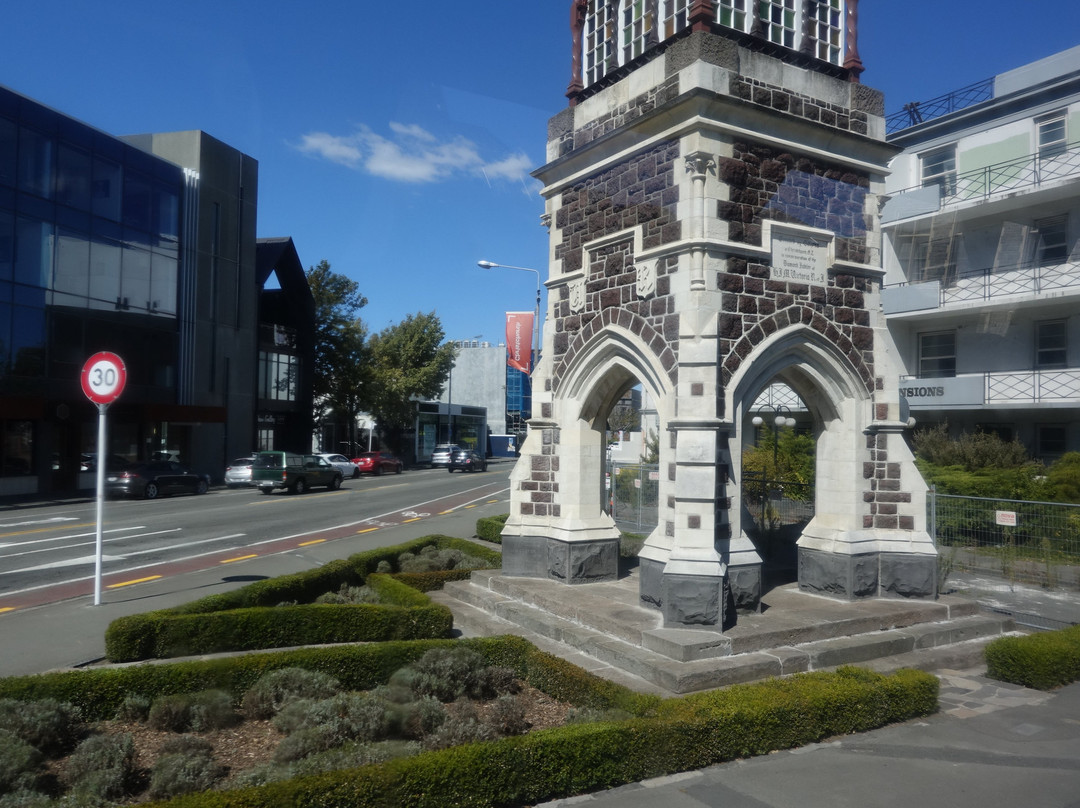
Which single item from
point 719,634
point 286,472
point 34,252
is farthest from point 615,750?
point 34,252

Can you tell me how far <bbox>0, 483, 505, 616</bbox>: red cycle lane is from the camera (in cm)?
1063

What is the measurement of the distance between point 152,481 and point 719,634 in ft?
83.8

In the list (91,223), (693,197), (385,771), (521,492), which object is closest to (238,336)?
(91,223)

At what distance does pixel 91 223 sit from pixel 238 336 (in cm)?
912

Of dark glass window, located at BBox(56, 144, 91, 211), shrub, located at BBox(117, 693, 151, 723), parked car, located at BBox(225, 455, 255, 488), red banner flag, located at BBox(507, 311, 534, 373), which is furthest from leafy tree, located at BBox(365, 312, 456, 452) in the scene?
shrub, located at BBox(117, 693, 151, 723)

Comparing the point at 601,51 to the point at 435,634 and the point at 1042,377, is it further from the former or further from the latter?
the point at 1042,377

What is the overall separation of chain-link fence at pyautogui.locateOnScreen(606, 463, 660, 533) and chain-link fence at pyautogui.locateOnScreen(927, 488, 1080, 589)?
522 centimetres

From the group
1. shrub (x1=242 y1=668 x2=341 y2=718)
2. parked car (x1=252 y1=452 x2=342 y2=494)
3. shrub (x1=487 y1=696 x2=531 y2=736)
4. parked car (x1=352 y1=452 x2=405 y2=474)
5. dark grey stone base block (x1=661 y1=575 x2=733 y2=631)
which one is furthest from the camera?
parked car (x1=352 y1=452 x2=405 y2=474)

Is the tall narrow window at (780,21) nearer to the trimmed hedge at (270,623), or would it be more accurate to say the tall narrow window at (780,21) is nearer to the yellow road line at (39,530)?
the trimmed hedge at (270,623)

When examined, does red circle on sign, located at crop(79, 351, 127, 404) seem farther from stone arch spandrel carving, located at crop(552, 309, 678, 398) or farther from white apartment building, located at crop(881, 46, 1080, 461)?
white apartment building, located at crop(881, 46, 1080, 461)

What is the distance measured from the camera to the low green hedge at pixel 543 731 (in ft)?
14.6

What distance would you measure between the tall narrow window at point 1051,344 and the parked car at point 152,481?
27.4 meters

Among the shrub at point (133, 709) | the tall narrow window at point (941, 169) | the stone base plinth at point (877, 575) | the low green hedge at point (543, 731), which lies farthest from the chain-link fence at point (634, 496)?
the tall narrow window at point (941, 169)

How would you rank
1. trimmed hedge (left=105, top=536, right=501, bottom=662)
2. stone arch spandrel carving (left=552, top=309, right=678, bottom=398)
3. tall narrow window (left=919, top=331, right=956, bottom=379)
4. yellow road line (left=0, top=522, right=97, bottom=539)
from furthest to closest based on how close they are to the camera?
tall narrow window (left=919, top=331, right=956, bottom=379), yellow road line (left=0, top=522, right=97, bottom=539), stone arch spandrel carving (left=552, top=309, right=678, bottom=398), trimmed hedge (left=105, top=536, right=501, bottom=662)
